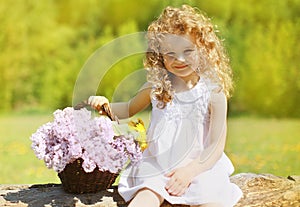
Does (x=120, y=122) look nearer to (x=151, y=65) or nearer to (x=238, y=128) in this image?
(x=151, y=65)

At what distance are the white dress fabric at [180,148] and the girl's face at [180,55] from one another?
71mm

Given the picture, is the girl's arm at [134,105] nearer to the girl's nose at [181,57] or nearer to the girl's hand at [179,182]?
the girl's nose at [181,57]

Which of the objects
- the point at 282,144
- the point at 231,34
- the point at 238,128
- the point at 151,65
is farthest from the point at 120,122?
the point at 231,34

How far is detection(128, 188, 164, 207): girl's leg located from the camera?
2029 mm

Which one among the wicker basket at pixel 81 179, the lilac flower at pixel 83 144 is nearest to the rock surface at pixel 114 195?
the wicker basket at pixel 81 179

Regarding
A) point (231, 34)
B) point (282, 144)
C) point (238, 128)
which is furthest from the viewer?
point (231, 34)

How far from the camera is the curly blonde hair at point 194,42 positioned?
2.19 metres

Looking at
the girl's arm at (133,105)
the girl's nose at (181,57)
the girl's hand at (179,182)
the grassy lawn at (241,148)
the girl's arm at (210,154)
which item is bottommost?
the grassy lawn at (241,148)

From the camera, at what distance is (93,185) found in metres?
2.19

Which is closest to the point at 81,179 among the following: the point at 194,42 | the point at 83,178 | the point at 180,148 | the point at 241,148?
the point at 83,178

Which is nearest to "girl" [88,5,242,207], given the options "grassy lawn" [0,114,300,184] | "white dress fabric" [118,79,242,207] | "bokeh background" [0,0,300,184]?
"white dress fabric" [118,79,242,207]

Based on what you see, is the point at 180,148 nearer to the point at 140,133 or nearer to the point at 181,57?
the point at 140,133

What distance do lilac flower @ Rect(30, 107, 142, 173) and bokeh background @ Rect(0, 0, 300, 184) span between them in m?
3.50

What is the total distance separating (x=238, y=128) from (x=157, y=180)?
4.02 m
